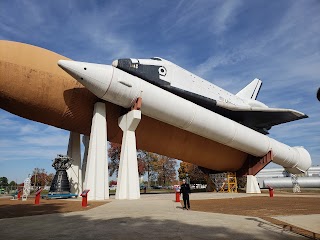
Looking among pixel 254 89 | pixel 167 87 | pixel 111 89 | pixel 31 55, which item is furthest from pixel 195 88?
pixel 254 89

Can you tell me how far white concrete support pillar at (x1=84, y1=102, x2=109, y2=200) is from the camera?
13.9 meters

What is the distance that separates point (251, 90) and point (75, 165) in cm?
1956

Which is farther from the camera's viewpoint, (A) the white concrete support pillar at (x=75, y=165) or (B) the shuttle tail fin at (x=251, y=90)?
(B) the shuttle tail fin at (x=251, y=90)

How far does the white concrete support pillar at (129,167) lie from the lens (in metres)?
14.4

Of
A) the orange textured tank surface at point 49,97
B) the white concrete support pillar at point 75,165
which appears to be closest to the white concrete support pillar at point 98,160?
the orange textured tank surface at point 49,97

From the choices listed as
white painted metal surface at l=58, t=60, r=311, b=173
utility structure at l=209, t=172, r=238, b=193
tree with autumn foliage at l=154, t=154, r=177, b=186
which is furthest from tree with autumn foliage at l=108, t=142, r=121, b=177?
white painted metal surface at l=58, t=60, r=311, b=173

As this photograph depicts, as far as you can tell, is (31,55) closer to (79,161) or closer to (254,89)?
(79,161)

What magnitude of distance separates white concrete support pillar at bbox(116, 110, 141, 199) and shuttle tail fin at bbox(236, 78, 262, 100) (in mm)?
A: 16732

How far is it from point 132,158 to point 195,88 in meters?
7.13

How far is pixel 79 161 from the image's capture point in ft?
62.8

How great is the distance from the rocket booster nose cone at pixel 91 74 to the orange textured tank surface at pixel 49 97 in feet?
4.00

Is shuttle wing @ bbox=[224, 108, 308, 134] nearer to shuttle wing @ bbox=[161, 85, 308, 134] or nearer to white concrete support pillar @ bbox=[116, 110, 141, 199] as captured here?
shuttle wing @ bbox=[161, 85, 308, 134]

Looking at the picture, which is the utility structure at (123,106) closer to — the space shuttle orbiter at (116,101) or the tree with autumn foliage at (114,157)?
the space shuttle orbiter at (116,101)

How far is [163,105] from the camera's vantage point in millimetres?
15523
